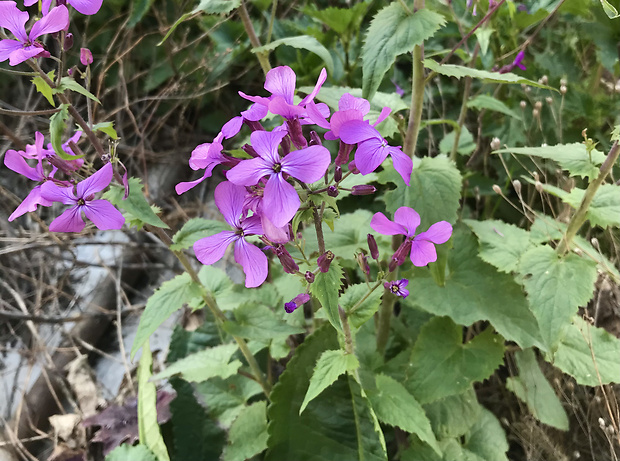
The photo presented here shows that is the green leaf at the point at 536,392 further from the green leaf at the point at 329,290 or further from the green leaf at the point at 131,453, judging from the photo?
the green leaf at the point at 131,453

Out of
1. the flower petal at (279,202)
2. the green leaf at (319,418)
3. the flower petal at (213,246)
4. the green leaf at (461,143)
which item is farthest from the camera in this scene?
the green leaf at (461,143)

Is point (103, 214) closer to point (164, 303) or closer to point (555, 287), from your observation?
point (164, 303)

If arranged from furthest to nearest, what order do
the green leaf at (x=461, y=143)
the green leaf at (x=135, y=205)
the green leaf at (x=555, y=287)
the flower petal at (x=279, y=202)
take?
the green leaf at (x=461, y=143)
the green leaf at (x=555, y=287)
the green leaf at (x=135, y=205)
the flower petal at (x=279, y=202)

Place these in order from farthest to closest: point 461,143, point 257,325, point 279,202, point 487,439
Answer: point 461,143 → point 487,439 → point 257,325 → point 279,202

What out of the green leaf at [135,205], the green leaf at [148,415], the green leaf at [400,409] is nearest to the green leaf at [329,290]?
the green leaf at [135,205]

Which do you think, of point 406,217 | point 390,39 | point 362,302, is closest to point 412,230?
point 406,217

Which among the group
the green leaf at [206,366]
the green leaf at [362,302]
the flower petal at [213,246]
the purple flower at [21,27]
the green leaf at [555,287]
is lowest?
the green leaf at [206,366]
